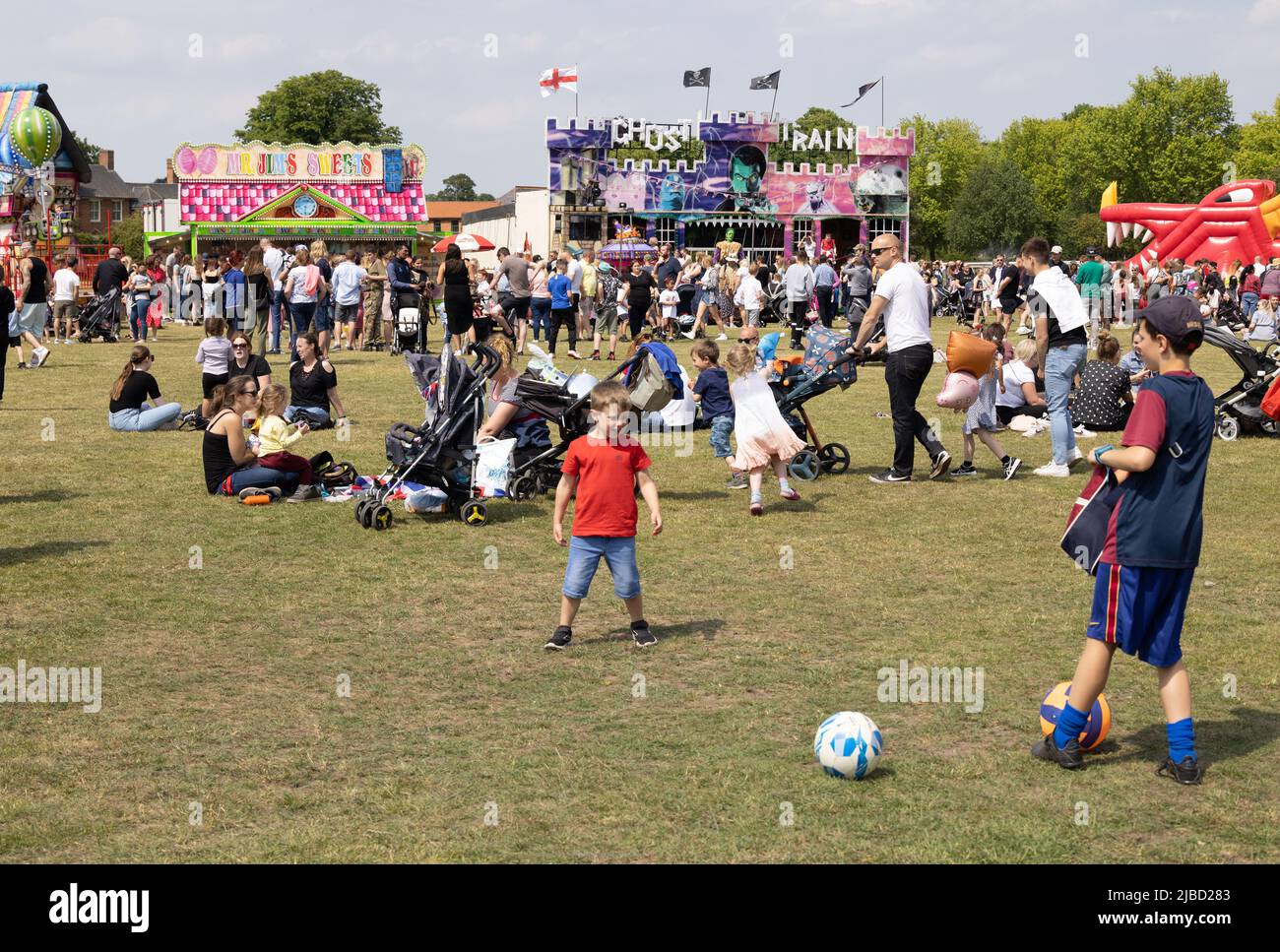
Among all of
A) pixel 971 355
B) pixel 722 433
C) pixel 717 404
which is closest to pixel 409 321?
pixel 717 404

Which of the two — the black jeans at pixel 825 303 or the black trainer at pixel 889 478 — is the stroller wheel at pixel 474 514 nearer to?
the black trainer at pixel 889 478

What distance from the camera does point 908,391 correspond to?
12.3 m

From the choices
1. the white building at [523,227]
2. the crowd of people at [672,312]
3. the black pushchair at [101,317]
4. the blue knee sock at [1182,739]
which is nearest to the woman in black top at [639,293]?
the crowd of people at [672,312]

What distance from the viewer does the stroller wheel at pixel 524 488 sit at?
1201 cm

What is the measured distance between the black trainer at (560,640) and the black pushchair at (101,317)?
24.4 meters

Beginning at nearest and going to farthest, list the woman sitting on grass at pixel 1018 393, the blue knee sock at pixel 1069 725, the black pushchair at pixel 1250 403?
the blue knee sock at pixel 1069 725 < the black pushchair at pixel 1250 403 < the woman sitting on grass at pixel 1018 393

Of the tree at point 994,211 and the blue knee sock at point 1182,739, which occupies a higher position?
the tree at point 994,211

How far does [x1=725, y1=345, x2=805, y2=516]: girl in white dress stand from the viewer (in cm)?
1159

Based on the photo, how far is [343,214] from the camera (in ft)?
183

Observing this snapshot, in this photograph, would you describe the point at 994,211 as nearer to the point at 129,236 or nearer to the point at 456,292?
the point at 129,236

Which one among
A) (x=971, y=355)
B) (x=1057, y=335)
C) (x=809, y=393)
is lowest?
(x=809, y=393)

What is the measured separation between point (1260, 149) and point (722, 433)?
93137mm

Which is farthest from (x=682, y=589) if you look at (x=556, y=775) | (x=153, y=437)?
(x=153, y=437)

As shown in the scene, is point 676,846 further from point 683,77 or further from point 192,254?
point 683,77
